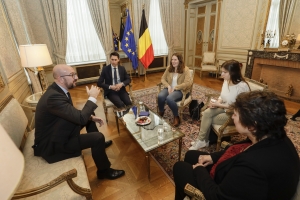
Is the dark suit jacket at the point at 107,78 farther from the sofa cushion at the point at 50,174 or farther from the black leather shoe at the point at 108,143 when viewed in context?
the sofa cushion at the point at 50,174

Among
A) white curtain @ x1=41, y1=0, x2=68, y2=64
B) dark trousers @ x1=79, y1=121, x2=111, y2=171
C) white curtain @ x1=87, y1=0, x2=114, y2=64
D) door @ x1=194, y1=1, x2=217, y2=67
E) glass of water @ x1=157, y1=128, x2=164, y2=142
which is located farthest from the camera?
door @ x1=194, y1=1, x2=217, y2=67

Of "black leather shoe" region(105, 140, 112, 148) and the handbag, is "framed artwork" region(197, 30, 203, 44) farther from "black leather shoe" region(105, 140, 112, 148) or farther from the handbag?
"black leather shoe" region(105, 140, 112, 148)

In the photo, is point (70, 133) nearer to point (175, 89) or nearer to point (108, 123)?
point (108, 123)

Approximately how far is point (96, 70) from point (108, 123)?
9.46 feet

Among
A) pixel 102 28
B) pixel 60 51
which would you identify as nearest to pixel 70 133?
pixel 60 51

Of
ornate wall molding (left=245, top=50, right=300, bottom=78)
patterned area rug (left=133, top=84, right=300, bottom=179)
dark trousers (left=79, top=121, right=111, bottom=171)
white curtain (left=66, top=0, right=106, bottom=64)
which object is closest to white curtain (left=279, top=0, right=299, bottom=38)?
ornate wall molding (left=245, top=50, right=300, bottom=78)

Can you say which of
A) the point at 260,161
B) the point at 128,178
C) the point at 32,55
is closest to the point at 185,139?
the point at 128,178

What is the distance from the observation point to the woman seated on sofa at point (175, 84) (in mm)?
2637

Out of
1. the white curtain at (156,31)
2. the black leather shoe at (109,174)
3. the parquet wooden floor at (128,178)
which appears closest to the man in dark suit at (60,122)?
the black leather shoe at (109,174)

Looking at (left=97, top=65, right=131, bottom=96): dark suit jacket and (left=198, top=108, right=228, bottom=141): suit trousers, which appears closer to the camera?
(left=198, top=108, right=228, bottom=141): suit trousers

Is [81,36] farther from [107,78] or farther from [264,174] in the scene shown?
[264,174]

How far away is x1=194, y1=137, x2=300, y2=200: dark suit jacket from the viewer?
2.49 feet

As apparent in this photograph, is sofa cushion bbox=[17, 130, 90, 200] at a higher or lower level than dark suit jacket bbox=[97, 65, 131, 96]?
lower

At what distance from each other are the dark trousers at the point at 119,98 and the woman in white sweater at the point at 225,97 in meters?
1.29
